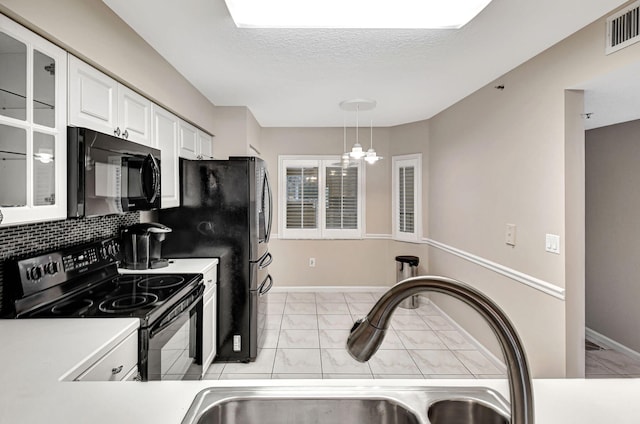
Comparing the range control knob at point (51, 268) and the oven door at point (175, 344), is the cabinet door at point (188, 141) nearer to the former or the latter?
the oven door at point (175, 344)

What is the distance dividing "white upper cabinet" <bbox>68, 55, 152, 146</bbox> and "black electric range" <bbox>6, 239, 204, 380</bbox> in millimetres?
704

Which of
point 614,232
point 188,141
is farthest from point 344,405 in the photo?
point 614,232

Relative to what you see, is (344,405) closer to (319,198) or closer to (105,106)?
(105,106)

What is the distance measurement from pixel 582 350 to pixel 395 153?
3.24 metres

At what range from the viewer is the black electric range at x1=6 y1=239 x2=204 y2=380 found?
4.97 feet

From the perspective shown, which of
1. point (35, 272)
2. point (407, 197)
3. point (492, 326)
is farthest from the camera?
point (407, 197)

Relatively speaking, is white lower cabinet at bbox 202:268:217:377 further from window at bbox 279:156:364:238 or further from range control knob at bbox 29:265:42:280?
window at bbox 279:156:364:238

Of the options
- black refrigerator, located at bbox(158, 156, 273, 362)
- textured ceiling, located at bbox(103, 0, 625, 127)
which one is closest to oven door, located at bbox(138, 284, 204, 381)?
black refrigerator, located at bbox(158, 156, 273, 362)

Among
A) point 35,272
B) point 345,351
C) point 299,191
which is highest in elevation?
point 299,191

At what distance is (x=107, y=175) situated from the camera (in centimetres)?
173

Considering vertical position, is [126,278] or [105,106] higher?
[105,106]

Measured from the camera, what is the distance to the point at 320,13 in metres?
1.85

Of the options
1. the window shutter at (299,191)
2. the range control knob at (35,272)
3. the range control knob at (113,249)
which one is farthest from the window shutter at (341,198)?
the range control knob at (35,272)

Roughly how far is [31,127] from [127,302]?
897 millimetres
